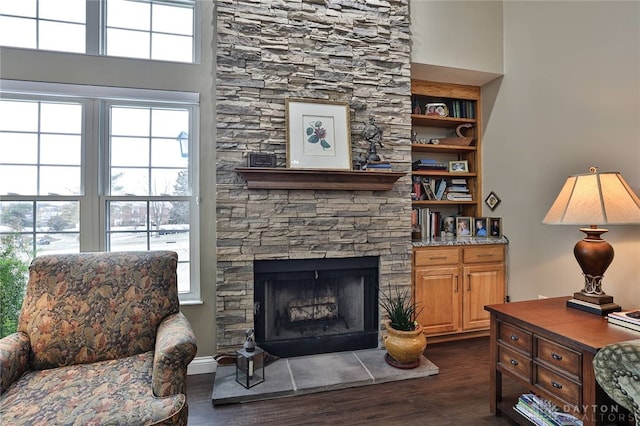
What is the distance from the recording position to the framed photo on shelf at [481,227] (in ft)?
11.3

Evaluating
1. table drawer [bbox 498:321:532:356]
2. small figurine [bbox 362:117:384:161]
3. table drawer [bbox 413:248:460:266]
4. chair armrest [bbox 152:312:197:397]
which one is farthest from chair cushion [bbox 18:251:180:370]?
table drawer [bbox 413:248:460:266]

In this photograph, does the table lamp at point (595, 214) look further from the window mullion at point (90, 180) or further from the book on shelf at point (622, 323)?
the window mullion at point (90, 180)

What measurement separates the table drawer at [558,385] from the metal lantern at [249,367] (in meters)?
1.66

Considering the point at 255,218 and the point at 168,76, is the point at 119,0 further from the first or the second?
the point at 255,218

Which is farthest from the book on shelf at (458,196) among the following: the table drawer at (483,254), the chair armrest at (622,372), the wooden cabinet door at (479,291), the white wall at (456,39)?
the chair armrest at (622,372)

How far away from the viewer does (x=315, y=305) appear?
2.85m

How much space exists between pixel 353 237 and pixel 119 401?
6.23 feet

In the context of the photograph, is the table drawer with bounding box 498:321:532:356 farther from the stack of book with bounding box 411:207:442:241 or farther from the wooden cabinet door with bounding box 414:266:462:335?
the stack of book with bounding box 411:207:442:241

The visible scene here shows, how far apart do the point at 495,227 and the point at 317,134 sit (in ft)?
6.92

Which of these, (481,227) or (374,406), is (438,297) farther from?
(374,406)

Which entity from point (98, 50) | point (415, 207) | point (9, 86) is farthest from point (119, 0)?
point (415, 207)

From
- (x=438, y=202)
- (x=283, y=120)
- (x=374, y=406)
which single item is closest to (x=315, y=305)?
(x=374, y=406)

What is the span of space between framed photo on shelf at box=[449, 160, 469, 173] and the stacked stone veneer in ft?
3.12

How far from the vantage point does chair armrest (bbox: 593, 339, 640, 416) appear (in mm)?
894
